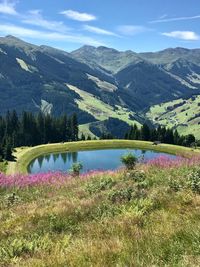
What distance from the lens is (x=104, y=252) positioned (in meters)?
7.35

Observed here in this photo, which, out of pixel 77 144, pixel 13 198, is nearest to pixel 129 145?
pixel 77 144

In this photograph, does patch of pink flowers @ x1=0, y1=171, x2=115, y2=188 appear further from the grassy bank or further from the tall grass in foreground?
the grassy bank

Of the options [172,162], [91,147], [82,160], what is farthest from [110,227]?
[91,147]

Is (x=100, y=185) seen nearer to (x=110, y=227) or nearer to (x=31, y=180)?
(x=31, y=180)

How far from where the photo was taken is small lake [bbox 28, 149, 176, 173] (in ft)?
379

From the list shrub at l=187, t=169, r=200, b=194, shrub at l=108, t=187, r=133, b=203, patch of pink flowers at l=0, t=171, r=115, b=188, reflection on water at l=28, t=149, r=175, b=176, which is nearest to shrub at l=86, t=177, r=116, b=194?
shrub at l=108, t=187, r=133, b=203

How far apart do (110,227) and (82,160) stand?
393 feet

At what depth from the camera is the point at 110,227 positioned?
9570mm

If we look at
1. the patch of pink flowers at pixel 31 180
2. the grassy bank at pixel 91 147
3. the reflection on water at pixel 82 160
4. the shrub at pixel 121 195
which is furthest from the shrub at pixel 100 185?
the grassy bank at pixel 91 147

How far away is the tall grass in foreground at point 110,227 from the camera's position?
7.05 m

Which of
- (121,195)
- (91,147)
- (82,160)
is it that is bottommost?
(82,160)

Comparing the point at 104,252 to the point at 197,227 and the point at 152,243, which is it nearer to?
the point at 152,243

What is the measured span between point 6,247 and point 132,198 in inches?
216

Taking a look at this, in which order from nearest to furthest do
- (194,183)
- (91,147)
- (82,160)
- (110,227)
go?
(110,227) < (194,183) < (82,160) < (91,147)
